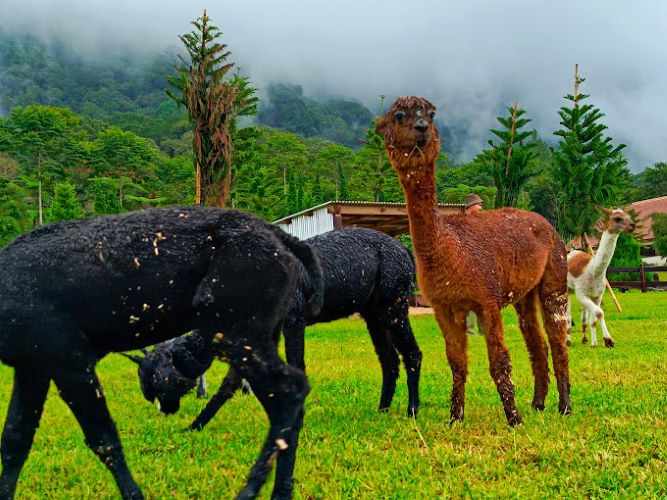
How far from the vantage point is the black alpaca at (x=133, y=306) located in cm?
279

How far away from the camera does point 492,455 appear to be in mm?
4059

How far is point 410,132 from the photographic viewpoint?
179 inches

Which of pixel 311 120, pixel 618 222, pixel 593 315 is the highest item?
pixel 311 120

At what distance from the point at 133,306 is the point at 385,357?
351 cm

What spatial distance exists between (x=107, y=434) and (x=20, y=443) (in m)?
0.48

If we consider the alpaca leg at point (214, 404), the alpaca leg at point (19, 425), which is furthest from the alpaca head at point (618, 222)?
the alpaca leg at point (19, 425)

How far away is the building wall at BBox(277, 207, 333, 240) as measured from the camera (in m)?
17.9

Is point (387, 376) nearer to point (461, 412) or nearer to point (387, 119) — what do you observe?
point (461, 412)

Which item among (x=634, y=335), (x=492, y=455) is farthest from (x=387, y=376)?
(x=634, y=335)

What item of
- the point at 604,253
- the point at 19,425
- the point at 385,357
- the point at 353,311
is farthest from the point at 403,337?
the point at 604,253

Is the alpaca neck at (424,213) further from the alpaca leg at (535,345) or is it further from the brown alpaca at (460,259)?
the alpaca leg at (535,345)

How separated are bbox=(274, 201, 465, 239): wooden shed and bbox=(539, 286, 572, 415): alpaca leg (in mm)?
10896

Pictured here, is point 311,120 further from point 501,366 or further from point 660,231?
point 501,366

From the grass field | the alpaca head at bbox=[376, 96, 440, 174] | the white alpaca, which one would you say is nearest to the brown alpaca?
the alpaca head at bbox=[376, 96, 440, 174]
